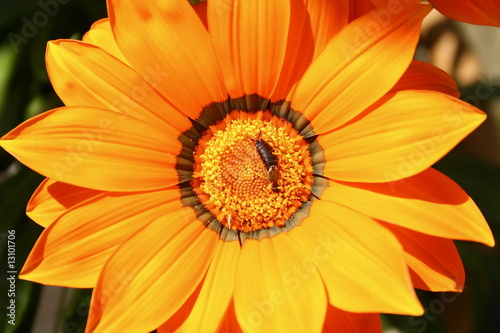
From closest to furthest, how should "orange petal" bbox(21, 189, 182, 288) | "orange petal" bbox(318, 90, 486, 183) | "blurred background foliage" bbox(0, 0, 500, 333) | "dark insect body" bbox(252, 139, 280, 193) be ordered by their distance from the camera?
"orange petal" bbox(318, 90, 486, 183) < "orange petal" bbox(21, 189, 182, 288) < "dark insect body" bbox(252, 139, 280, 193) < "blurred background foliage" bbox(0, 0, 500, 333)

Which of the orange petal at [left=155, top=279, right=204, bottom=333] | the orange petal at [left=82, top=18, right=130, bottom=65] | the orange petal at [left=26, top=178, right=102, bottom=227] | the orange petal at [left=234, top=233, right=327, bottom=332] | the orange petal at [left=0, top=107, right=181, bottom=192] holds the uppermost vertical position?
the orange petal at [left=82, top=18, right=130, bottom=65]

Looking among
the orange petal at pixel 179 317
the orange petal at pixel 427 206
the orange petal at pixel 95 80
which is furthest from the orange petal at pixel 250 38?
the orange petal at pixel 179 317

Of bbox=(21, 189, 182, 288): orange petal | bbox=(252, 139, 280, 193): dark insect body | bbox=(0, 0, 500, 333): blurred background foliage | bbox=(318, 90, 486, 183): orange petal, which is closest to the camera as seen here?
bbox=(318, 90, 486, 183): orange petal

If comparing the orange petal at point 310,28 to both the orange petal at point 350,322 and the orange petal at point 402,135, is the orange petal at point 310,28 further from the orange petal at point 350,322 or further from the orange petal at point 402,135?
the orange petal at point 350,322

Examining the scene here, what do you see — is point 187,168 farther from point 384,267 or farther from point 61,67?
point 384,267

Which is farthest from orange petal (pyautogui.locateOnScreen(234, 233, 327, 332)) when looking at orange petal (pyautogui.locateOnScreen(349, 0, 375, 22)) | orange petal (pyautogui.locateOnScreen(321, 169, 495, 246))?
orange petal (pyautogui.locateOnScreen(349, 0, 375, 22))

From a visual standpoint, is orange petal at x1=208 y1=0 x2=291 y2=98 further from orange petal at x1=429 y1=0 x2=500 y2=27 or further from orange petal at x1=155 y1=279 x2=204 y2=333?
orange petal at x1=155 y1=279 x2=204 y2=333

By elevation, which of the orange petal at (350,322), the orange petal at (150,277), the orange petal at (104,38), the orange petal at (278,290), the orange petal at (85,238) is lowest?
the orange petal at (350,322)
